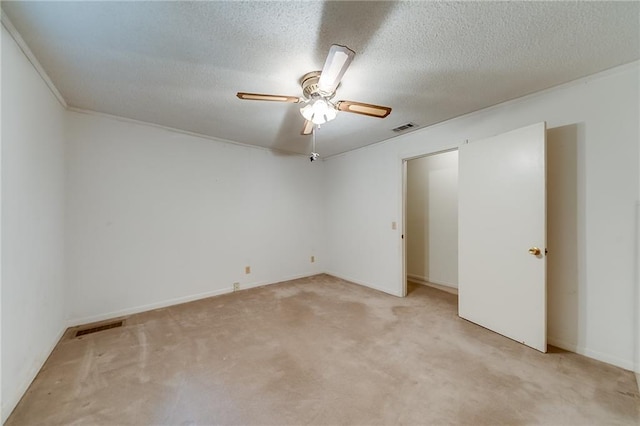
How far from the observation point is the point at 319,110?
6.32 ft

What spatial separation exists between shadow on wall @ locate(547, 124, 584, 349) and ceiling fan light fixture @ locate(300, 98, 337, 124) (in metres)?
2.07

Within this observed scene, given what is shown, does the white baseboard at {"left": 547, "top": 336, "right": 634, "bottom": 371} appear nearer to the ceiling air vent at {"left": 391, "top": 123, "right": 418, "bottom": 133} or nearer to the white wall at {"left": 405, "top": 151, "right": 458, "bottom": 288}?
the white wall at {"left": 405, "top": 151, "right": 458, "bottom": 288}

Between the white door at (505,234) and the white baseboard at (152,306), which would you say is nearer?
the white door at (505,234)

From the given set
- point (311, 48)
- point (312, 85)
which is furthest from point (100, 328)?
point (311, 48)

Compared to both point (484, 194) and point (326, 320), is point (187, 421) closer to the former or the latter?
→ point (326, 320)

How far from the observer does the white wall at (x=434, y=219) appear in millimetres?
4004

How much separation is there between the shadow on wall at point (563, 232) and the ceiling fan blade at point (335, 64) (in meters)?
2.12

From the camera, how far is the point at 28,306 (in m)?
1.77

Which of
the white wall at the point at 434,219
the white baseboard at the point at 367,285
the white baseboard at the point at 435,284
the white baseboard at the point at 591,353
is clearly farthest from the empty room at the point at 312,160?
the white wall at the point at 434,219

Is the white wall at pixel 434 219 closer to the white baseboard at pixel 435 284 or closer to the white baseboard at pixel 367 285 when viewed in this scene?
the white baseboard at pixel 435 284

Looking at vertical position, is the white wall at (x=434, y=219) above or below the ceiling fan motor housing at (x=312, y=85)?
below

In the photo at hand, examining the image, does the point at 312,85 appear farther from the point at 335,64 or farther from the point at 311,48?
the point at 335,64

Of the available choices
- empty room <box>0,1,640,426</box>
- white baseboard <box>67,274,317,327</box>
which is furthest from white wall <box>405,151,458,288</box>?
white baseboard <box>67,274,317,327</box>

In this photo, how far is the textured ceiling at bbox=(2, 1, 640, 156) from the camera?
Answer: 4.52 ft
